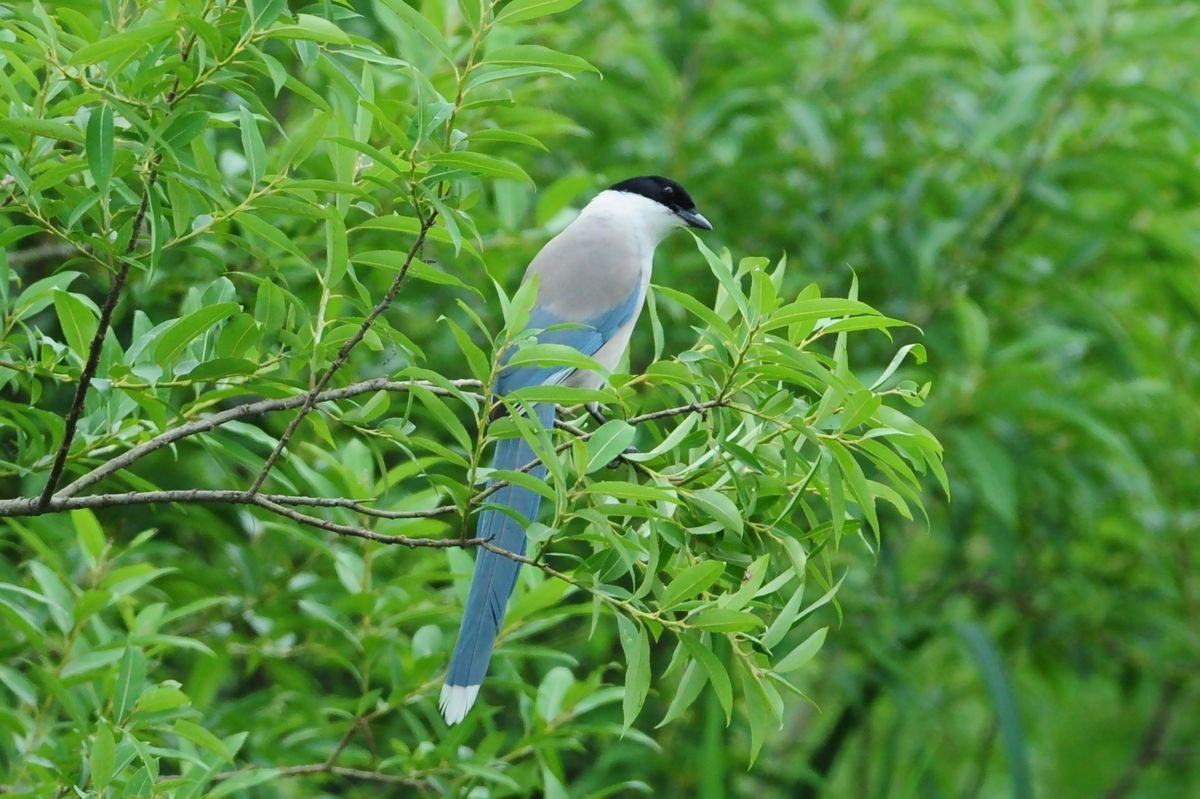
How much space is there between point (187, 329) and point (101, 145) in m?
0.31

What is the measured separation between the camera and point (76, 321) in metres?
1.96

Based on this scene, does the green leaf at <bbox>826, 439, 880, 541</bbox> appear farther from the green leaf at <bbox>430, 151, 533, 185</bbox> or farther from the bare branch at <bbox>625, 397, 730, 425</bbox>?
the green leaf at <bbox>430, 151, 533, 185</bbox>

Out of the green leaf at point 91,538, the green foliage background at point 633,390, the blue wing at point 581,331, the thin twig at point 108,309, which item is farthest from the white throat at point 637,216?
the thin twig at point 108,309

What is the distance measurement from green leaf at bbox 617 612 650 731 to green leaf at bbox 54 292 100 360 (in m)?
0.80

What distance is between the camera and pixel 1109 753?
6199 millimetres

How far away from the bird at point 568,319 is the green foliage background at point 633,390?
0.14 metres

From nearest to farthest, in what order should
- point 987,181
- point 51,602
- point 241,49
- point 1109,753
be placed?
point 241,49, point 51,602, point 987,181, point 1109,753

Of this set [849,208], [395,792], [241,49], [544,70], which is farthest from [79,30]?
[849,208]

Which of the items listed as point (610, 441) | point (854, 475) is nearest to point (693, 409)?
point (610, 441)

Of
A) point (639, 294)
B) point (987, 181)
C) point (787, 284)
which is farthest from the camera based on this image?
point (987, 181)

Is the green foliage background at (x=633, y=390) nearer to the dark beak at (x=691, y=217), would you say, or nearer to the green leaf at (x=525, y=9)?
the green leaf at (x=525, y=9)

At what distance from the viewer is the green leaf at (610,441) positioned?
1881 mm

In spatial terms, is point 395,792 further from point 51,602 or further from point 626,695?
point 626,695

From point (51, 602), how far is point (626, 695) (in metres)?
1.25
